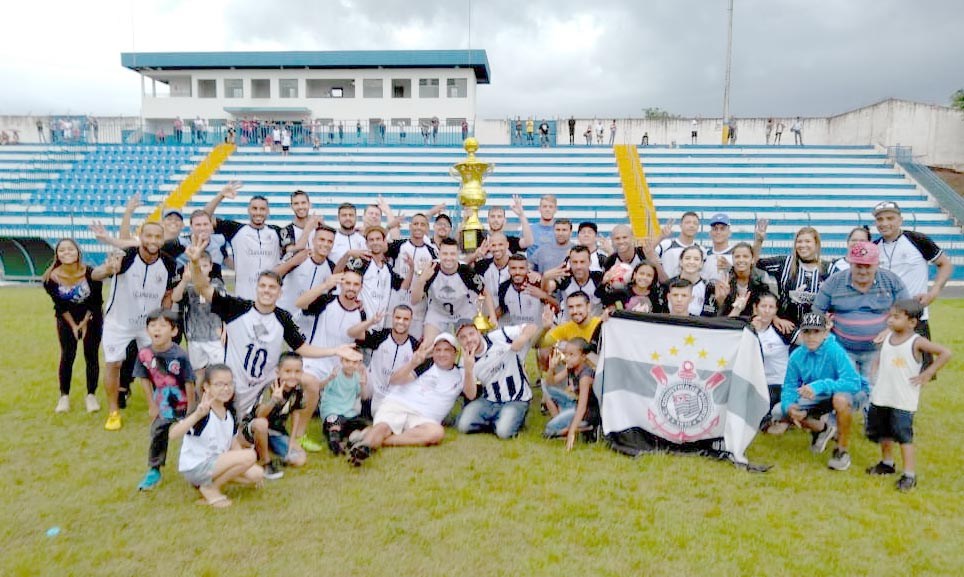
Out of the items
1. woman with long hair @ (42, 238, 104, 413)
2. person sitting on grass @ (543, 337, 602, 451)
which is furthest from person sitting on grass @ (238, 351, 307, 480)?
woman with long hair @ (42, 238, 104, 413)

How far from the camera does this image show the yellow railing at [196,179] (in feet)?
76.3

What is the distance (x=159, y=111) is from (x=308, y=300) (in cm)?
3400

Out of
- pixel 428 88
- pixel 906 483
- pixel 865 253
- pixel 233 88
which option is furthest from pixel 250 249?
pixel 233 88

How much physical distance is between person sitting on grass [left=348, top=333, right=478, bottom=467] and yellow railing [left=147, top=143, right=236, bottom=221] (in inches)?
751

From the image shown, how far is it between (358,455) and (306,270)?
2469 millimetres

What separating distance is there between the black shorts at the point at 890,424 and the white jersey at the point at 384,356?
3.74 m

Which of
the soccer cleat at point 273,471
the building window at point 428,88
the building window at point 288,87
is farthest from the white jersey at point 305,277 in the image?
the building window at point 288,87

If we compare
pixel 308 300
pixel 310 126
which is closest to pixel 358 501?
pixel 308 300

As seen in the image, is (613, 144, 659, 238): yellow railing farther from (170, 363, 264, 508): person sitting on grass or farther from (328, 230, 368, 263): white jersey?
(170, 363, 264, 508): person sitting on grass

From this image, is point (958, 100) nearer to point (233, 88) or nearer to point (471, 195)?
point (471, 195)

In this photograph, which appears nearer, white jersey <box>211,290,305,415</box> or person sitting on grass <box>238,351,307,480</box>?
person sitting on grass <box>238,351,307,480</box>

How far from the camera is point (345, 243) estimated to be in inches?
290

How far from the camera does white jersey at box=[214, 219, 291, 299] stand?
700 cm

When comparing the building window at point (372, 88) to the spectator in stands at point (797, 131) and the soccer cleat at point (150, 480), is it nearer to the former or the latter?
the spectator in stands at point (797, 131)
